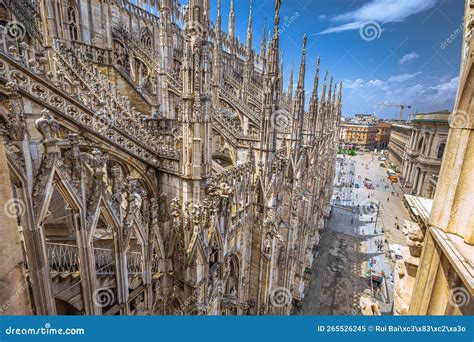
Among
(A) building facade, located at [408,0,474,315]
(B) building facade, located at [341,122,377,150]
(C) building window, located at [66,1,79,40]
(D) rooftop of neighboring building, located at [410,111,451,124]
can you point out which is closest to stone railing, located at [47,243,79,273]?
(A) building facade, located at [408,0,474,315]

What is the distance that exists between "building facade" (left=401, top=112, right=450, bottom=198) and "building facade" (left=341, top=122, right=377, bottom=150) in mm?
65479

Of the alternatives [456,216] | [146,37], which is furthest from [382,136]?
[456,216]

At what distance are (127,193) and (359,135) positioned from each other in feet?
396

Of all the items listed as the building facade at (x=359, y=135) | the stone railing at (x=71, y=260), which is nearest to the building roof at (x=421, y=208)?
the stone railing at (x=71, y=260)

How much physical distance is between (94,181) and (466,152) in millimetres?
7096

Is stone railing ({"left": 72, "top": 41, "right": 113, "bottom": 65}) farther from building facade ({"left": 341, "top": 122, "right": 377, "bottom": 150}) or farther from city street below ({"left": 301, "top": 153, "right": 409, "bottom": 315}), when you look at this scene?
building facade ({"left": 341, "top": 122, "right": 377, "bottom": 150})

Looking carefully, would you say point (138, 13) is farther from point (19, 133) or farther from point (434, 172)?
point (434, 172)

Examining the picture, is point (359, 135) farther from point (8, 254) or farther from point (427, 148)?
point (8, 254)

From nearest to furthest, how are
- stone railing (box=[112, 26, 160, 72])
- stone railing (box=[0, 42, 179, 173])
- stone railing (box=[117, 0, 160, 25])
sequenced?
stone railing (box=[0, 42, 179, 173])
stone railing (box=[112, 26, 160, 72])
stone railing (box=[117, 0, 160, 25])

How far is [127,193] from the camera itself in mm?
6289

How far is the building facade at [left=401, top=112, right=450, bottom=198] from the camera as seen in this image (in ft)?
120

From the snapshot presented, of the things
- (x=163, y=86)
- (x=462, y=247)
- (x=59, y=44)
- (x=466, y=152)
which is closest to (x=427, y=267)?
(x=462, y=247)

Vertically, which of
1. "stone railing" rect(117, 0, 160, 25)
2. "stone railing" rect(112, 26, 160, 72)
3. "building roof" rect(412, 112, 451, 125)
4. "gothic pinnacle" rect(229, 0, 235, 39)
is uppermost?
"gothic pinnacle" rect(229, 0, 235, 39)

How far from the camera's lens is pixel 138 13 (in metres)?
25.5
